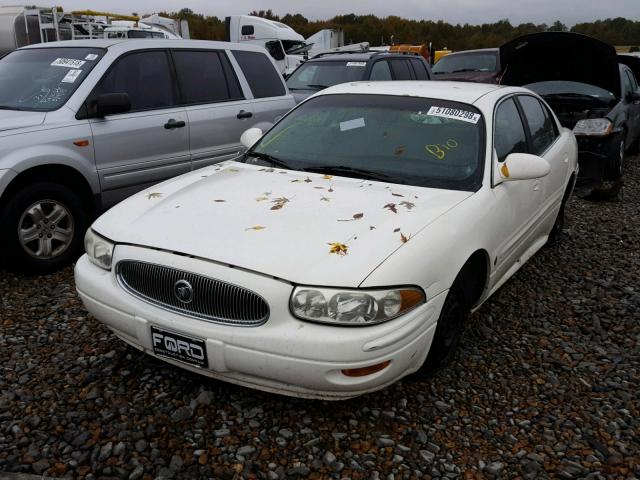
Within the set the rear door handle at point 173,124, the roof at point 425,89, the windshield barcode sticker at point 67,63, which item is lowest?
the rear door handle at point 173,124

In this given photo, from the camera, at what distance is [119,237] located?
281cm

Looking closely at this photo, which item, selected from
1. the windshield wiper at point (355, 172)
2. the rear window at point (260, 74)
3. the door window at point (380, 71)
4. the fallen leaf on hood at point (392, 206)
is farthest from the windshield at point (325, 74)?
the fallen leaf on hood at point (392, 206)

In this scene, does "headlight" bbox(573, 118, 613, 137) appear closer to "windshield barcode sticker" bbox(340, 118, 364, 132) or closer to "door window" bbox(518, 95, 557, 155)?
"door window" bbox(518, 95, 557, 155)

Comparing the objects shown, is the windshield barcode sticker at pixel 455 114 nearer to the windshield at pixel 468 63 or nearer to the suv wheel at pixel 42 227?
the suv wheel at pixel 42 227

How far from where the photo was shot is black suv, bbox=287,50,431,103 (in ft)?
29.5

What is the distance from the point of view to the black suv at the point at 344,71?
898 cm

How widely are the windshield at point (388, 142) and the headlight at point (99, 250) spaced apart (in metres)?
1.25

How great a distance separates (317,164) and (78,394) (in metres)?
1.86

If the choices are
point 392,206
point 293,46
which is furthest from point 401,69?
point 293,46

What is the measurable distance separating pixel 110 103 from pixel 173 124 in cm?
74

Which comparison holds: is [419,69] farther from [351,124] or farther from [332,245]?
[332,245]

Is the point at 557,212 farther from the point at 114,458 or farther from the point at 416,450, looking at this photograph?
the point at 114,458

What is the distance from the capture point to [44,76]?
15.6ft

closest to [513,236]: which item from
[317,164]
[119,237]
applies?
[317,164]
